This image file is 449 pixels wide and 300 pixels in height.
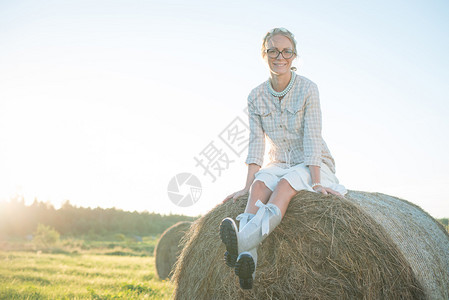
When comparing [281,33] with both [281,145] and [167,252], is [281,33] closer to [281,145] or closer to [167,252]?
[281,145]

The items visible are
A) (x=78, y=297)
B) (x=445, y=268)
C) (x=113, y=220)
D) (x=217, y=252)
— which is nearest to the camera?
(x=217, y=252)

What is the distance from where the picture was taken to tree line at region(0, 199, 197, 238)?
107 ft

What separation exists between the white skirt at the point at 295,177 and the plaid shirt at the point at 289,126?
0.14m

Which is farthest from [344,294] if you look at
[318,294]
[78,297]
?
[78,297]

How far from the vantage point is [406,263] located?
2904mm

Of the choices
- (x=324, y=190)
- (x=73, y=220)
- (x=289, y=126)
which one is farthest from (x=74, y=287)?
(x=73, y=220)

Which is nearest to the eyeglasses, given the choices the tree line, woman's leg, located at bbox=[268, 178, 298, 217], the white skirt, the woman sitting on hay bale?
the woman sitting on hay bale

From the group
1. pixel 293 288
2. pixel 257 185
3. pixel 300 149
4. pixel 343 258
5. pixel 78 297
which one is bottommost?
pixel 78 297

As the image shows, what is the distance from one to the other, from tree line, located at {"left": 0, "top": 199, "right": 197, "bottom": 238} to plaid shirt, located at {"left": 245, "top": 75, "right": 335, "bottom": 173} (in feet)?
97.6

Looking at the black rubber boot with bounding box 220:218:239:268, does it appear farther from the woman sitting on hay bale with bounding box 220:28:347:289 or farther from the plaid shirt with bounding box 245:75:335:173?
the plaid shirt with bounding box 245:75:335:173

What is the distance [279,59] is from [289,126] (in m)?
0.68

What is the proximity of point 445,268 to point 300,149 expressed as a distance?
75.8 inches

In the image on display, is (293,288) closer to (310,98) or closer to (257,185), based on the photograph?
(257,185)

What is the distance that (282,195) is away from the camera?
3.12 metres
